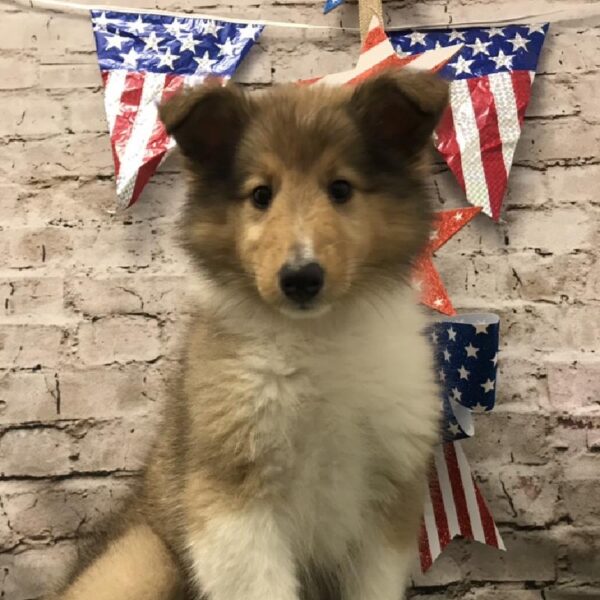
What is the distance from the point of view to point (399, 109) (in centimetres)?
152

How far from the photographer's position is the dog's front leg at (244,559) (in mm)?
1438

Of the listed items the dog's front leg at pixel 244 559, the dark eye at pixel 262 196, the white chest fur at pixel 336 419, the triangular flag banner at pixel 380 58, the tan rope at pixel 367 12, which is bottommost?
the dog's front leg at pixel 244 559

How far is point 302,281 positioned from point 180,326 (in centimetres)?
105

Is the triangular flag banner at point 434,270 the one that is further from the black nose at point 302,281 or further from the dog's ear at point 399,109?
the black nose at point 302,281

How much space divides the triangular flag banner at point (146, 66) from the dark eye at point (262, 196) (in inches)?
29.5

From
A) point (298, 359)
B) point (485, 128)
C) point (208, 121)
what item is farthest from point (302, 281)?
point (485, 128)

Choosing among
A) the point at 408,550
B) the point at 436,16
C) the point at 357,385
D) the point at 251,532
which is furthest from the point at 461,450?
the point at 436,16

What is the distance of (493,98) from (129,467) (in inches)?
67.1

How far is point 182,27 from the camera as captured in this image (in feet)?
7.34

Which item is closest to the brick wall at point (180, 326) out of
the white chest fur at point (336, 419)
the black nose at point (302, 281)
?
the white chest fur at point (336, 419)

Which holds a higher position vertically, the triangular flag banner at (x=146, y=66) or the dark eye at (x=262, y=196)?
the triangular flag banner at (x=146, y=66)

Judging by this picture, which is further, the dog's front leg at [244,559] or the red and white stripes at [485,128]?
the red and white stripes at [485,128]

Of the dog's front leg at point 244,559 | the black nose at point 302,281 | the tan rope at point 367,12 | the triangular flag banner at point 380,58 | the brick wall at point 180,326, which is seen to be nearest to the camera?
the black nose at point 302,281

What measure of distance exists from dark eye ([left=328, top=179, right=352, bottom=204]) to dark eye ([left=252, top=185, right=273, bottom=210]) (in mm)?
134
